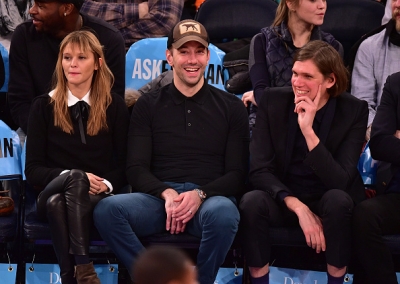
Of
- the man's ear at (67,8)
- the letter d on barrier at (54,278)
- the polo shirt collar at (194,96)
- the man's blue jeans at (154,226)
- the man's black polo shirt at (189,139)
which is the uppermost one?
the man's ear at (67,8)

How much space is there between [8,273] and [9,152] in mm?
867

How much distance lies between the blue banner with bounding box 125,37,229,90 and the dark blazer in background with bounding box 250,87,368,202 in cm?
102

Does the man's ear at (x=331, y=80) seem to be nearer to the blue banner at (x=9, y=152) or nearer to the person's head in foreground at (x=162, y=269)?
the blue banner at (x=9, y=152)

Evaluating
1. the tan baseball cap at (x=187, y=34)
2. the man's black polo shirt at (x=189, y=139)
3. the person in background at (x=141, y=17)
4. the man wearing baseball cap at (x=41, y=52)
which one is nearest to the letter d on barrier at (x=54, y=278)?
the man's black polo shirt at (x=189, y=139)

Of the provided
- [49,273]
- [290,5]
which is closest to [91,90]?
[49,273]

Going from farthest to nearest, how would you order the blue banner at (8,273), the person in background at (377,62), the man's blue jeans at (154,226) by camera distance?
the person in background at (377,62) < the blue banner at (8,273) < the man's blue jeans at (154,226)

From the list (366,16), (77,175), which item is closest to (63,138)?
(77,175)

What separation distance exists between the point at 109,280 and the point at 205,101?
1.17m

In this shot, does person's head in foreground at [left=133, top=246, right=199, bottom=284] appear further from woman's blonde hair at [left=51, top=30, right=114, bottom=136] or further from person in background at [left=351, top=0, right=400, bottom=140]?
person in background at [left=351, top=0, right=400, bottom=140]

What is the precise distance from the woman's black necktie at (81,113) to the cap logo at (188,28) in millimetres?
713

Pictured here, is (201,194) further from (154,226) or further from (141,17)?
(141,17)

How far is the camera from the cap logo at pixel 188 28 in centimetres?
477

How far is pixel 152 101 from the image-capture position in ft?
15.8

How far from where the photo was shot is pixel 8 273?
178 inches
